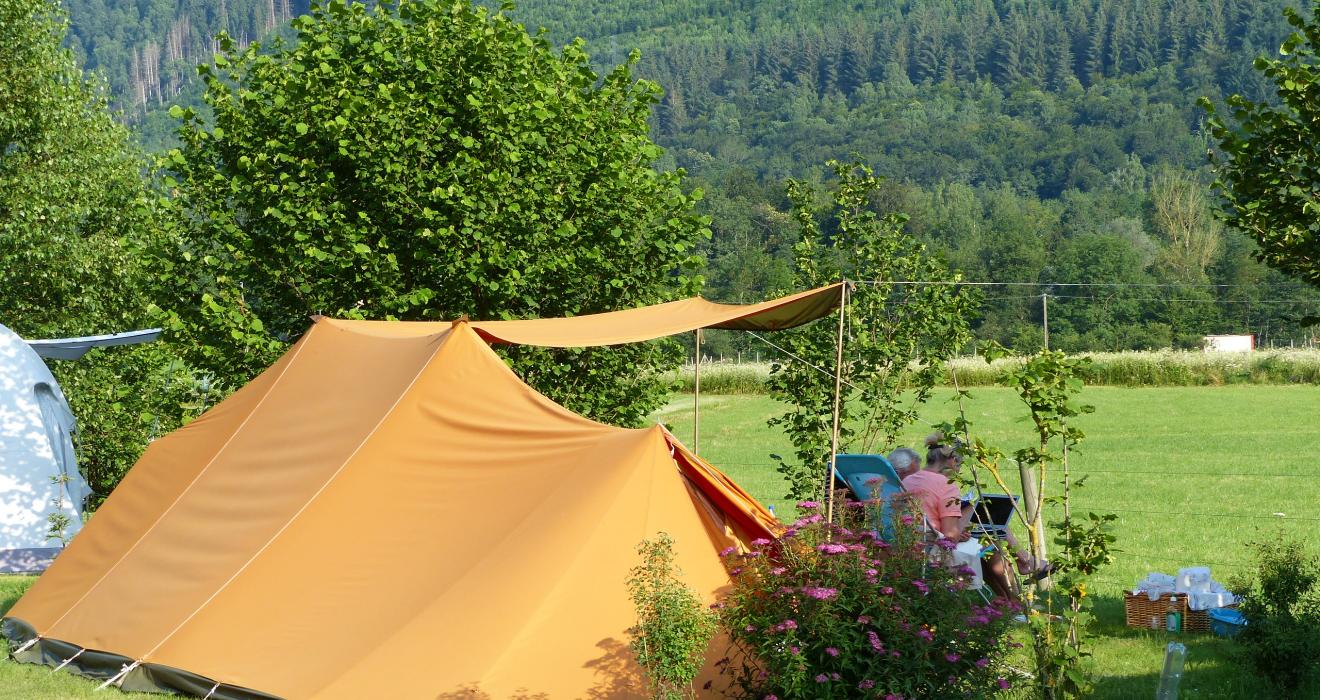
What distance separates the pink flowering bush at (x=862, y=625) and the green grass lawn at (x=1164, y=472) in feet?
3.18

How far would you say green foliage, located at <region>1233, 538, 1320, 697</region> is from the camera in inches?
231

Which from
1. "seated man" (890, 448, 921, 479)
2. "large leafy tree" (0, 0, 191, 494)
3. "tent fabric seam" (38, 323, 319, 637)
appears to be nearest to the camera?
"tent fabric seam" (38, 323, 319, 637)

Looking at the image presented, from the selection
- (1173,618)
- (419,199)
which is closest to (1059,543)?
(1173,618)

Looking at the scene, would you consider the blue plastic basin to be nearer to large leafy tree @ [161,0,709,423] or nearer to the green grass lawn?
the green grass lawn

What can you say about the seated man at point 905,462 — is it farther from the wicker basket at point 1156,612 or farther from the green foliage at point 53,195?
the green foliage at point 53,195

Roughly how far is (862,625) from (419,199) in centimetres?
615

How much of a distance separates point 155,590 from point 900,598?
398 cm

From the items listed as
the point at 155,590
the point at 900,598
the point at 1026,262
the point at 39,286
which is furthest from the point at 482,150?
the point at 1026,262

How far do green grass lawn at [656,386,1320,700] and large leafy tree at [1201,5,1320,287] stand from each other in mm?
1452

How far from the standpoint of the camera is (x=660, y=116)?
161250mm

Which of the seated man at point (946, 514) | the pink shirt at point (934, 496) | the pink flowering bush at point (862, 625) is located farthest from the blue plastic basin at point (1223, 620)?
the pink flowering bush at point (862, 625)

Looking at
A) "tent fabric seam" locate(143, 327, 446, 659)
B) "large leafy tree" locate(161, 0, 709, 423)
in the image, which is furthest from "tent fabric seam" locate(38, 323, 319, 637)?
"large leafy tree" locate(161, 0, 709, 423)

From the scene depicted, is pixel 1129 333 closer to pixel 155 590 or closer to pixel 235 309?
pixel 235 309

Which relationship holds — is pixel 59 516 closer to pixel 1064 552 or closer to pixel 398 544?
pixel 398 544
